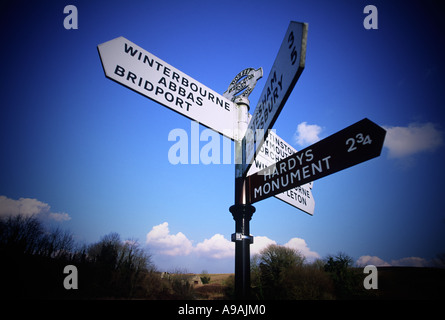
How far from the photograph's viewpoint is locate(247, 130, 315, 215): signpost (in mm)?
2613

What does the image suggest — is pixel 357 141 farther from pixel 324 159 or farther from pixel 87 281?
pixel 87 281

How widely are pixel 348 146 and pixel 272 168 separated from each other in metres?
0.75

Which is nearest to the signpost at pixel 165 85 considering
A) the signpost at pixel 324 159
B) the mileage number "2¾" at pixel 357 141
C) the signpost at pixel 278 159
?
the signpost at pixel 278 159

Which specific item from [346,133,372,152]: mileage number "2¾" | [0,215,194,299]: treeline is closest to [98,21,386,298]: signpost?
[346,133,372,152]: mileage number "2¾"

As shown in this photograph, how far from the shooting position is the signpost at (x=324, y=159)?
4.84ft

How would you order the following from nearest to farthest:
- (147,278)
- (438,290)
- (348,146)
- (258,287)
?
(348,146)
(147,278)
(258,287)
(438,290)

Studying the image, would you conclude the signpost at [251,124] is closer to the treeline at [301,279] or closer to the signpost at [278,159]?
the signpost at [278,159]

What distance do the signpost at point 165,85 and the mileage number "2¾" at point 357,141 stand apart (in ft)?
4.14

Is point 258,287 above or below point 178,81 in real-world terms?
below

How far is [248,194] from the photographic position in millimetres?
2297

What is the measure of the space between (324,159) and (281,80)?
851 millimetres

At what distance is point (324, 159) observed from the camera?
1733mm
